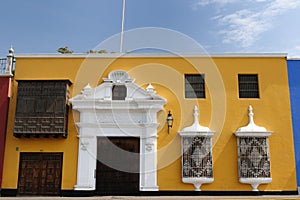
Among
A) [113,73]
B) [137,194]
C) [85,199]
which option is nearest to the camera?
[85,199]

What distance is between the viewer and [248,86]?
43.5 feet

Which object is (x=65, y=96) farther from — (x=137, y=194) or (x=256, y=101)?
(x=256, y=101)

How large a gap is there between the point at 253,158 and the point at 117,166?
4.89 metres

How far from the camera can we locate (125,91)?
13062 millimetres

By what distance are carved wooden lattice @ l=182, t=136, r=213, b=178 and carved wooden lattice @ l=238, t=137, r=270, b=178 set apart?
115 cm

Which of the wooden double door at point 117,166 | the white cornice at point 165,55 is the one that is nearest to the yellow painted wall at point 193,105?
the white cornice at point 165,55

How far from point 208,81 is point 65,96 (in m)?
5.36

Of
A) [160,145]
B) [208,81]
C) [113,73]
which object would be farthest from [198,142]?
[113,73]

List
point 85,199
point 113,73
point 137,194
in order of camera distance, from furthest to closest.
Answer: point 113,73 → point 137,194 → point 85,199

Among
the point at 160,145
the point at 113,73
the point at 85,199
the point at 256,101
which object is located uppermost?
the point at 113,73

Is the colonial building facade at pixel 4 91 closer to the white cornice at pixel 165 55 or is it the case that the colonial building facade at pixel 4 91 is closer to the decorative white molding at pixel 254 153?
the white cornice at pixel 165 55

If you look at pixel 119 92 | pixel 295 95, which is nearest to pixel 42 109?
pixel 119 92

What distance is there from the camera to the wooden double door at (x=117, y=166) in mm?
12398

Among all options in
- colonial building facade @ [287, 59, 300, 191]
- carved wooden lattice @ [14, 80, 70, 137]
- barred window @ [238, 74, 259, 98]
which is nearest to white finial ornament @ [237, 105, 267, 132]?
barred window @ [238, 74, 259, 98]
